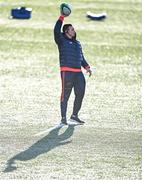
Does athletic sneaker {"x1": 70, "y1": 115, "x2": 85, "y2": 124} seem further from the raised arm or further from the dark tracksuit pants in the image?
the raised arm

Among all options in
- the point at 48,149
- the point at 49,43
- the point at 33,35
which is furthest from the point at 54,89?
the point at 33,35

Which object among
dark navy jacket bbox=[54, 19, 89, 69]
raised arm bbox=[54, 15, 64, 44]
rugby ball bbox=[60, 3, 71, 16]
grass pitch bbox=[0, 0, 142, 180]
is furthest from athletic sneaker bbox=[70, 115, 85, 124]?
rugby ball bbox=[60, 3, 71, 16]

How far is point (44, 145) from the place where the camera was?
11.7m

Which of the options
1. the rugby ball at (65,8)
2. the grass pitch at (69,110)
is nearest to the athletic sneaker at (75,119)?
the grass pitch at (69,110)

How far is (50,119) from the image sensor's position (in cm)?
1362

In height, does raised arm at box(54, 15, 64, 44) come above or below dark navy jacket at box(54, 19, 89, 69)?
above

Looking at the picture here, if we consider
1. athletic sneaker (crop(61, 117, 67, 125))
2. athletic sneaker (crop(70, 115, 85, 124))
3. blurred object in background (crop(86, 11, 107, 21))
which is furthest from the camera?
blurred object in background (crop(86, 11, 107, 21))

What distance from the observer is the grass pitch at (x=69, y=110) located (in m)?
10.5

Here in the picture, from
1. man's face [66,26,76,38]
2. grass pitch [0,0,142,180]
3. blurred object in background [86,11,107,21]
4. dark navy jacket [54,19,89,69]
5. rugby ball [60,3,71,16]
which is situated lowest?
blurred object in background [86,11,107,21]

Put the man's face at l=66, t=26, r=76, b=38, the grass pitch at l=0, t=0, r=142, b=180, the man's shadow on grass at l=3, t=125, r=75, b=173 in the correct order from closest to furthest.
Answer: the grass pitch at l=0, t=0, r=142, b=180 < the man's shadow on grass at l=3, t=125, r=75, b=173 < the man's face at l=66, t=26, r=76, b=38

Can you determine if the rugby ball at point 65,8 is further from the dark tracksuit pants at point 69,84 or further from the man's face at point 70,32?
the dark tracksuit pants at point 69,84

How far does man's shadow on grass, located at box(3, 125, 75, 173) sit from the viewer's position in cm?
1065

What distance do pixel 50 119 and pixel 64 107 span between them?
0.71 metres

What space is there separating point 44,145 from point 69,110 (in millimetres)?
2980
